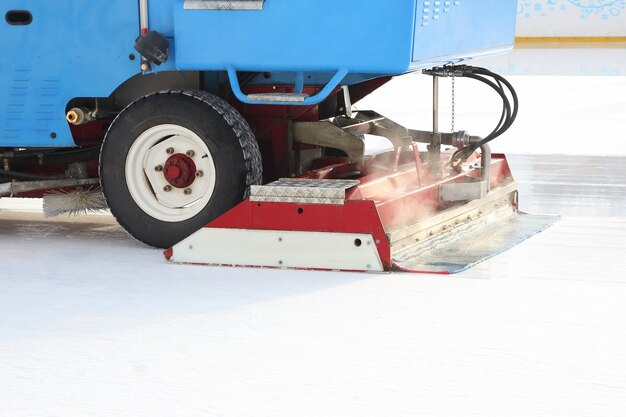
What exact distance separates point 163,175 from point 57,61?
1.95 feet

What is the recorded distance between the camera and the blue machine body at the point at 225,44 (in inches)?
146

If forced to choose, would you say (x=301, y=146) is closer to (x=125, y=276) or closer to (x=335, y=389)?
(x=125, y=276)

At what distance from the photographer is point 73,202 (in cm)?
443

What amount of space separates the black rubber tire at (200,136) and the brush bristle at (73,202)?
270 mm

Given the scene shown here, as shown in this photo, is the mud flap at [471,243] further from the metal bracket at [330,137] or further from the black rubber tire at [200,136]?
the black rubber tire at [200,136]

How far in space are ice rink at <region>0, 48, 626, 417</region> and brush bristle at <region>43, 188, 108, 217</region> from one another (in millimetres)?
121

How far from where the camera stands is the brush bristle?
14.5 feet

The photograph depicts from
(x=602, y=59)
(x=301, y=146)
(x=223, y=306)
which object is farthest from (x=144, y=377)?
(x=602, y=59)

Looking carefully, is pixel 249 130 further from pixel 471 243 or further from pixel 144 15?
pixel 471 243

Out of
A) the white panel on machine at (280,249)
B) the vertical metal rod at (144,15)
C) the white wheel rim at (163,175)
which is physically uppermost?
the vertical metal rod at (144,15)

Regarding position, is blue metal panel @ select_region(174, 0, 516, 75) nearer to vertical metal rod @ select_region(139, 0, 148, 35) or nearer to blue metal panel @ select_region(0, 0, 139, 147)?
vertical metal rod @ select_region(139, 0, 148, 35)

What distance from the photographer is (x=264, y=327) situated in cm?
297

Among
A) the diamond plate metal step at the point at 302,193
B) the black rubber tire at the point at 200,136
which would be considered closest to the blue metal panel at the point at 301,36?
the black rubber tire at the point at 200,136

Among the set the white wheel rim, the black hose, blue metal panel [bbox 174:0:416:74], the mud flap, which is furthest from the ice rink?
blue metal panel [bbox 174:0:416:74]
